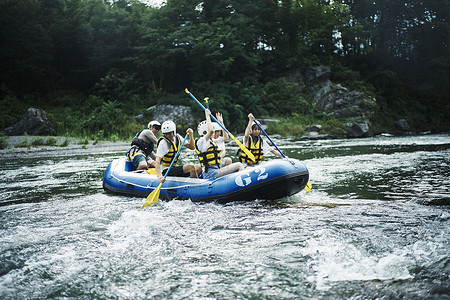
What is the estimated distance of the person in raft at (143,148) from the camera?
656cm

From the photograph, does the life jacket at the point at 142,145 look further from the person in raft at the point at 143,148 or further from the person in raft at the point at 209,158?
the person in raft at the point at 209,158

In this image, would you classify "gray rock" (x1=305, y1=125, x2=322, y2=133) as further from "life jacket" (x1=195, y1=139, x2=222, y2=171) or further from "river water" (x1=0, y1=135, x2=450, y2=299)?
"life jacket" (x1=195, y1=139, x2=222, y2=171)

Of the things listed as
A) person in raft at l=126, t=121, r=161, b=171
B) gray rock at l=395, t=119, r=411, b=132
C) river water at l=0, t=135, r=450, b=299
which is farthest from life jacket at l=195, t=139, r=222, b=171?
gray rock at l=395, t=119, r=411, b=132

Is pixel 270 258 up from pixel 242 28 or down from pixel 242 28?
down

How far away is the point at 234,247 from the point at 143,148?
158 inches

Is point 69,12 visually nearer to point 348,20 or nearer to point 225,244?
point 348,20

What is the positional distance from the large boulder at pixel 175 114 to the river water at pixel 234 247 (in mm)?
13976

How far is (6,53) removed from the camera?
22.1 meters

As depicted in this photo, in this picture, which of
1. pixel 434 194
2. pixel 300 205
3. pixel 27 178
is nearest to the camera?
pixel 300 205

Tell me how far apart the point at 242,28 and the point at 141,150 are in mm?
18729

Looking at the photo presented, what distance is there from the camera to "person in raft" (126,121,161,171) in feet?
21.5

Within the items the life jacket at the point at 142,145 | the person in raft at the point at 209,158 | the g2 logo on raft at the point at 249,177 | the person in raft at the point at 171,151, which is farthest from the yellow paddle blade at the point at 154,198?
the life jacket at the point at 142,145

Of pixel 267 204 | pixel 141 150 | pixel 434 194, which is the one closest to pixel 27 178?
pixel 141 150

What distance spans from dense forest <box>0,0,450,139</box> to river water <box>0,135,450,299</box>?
1377 centimetres
